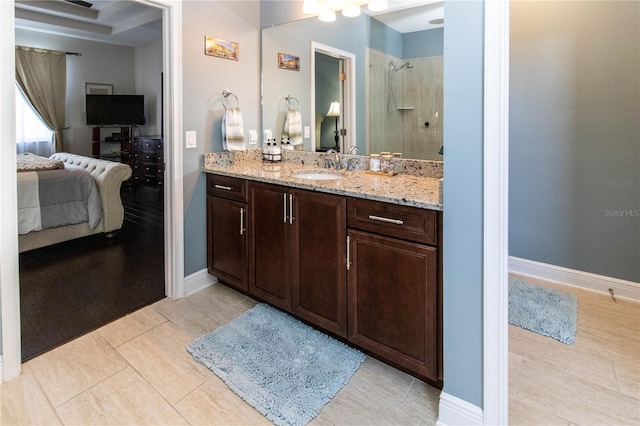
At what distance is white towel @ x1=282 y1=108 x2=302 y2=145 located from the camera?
9.61 ft

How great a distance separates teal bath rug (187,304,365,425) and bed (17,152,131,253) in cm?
237

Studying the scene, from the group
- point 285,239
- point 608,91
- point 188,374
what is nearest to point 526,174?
point 608,91

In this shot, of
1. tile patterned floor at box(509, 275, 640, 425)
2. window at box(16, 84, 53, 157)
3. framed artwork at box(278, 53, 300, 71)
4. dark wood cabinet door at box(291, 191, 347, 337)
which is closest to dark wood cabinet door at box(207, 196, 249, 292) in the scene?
dark wood cabinet door at box(291, 191, 347, 337)

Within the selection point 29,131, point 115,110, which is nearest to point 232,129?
point 115,110

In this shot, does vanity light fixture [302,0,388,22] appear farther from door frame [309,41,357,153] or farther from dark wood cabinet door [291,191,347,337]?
dark wood cabinet door [291,191,347,337]

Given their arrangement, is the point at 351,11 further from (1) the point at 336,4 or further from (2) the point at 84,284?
(2) the point at 84,284

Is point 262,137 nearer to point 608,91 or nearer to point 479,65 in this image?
point 479,65

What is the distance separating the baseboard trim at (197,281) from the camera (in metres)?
2.68

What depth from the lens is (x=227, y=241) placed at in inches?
103

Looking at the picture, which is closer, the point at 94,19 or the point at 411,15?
the point at 411,15

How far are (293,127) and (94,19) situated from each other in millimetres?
4663

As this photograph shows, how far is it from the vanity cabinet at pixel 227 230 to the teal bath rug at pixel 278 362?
37 centimetres

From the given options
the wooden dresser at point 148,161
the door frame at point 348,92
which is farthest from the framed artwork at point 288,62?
the wooden dresser at point 148,161

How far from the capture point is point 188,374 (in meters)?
1.82
